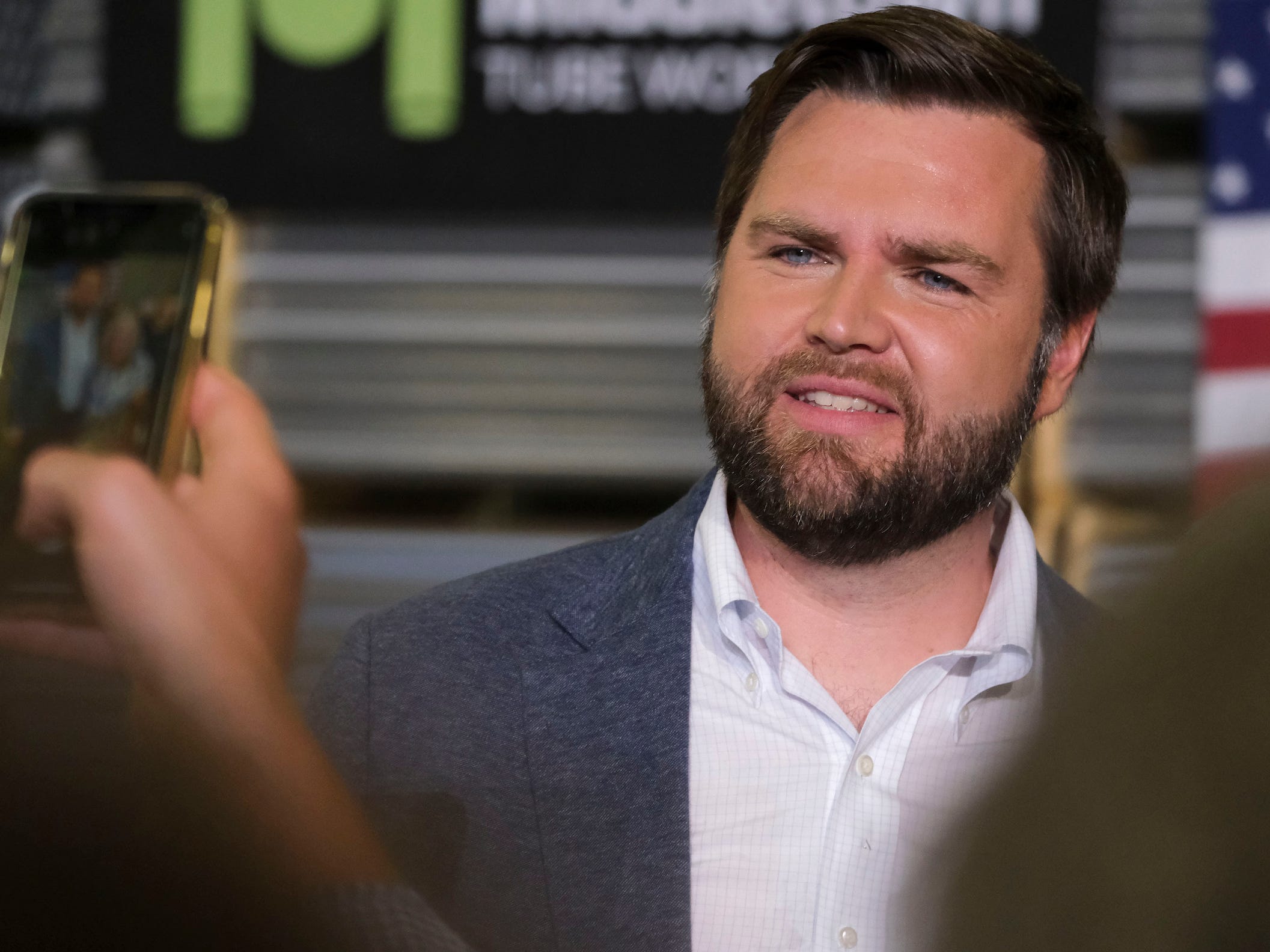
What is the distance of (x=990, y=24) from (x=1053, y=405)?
0.87 meters

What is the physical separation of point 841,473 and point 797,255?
246 mm

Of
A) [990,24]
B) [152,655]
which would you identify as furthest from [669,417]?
[152,655]

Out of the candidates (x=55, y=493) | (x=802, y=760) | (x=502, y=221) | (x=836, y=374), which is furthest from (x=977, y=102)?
(x=502, y=221)

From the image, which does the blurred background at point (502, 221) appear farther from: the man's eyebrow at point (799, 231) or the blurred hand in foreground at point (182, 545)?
the man's eyebrow at point (799, 231)

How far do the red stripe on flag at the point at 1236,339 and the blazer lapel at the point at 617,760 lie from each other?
1.47m

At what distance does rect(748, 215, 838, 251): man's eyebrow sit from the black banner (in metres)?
0.91

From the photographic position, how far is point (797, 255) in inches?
56.6

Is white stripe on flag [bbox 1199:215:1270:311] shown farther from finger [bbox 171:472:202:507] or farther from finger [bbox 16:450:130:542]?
finger [bbox 16:450:130:542]

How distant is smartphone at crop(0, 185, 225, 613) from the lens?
1.56m

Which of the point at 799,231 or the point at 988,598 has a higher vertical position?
the point at 799,231

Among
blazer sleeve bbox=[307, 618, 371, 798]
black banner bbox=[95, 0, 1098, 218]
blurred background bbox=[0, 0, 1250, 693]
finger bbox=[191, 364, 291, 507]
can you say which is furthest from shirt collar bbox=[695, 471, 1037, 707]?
black banner bbox=[95, 0, 1098, 218]

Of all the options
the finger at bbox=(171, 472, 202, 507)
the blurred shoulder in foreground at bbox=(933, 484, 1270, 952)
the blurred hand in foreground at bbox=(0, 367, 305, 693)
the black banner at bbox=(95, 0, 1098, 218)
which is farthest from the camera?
the black banner at bbox=(95, 0, 1098, 218)

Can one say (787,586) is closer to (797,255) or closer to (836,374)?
(836,374)

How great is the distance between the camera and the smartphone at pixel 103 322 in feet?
5.13
